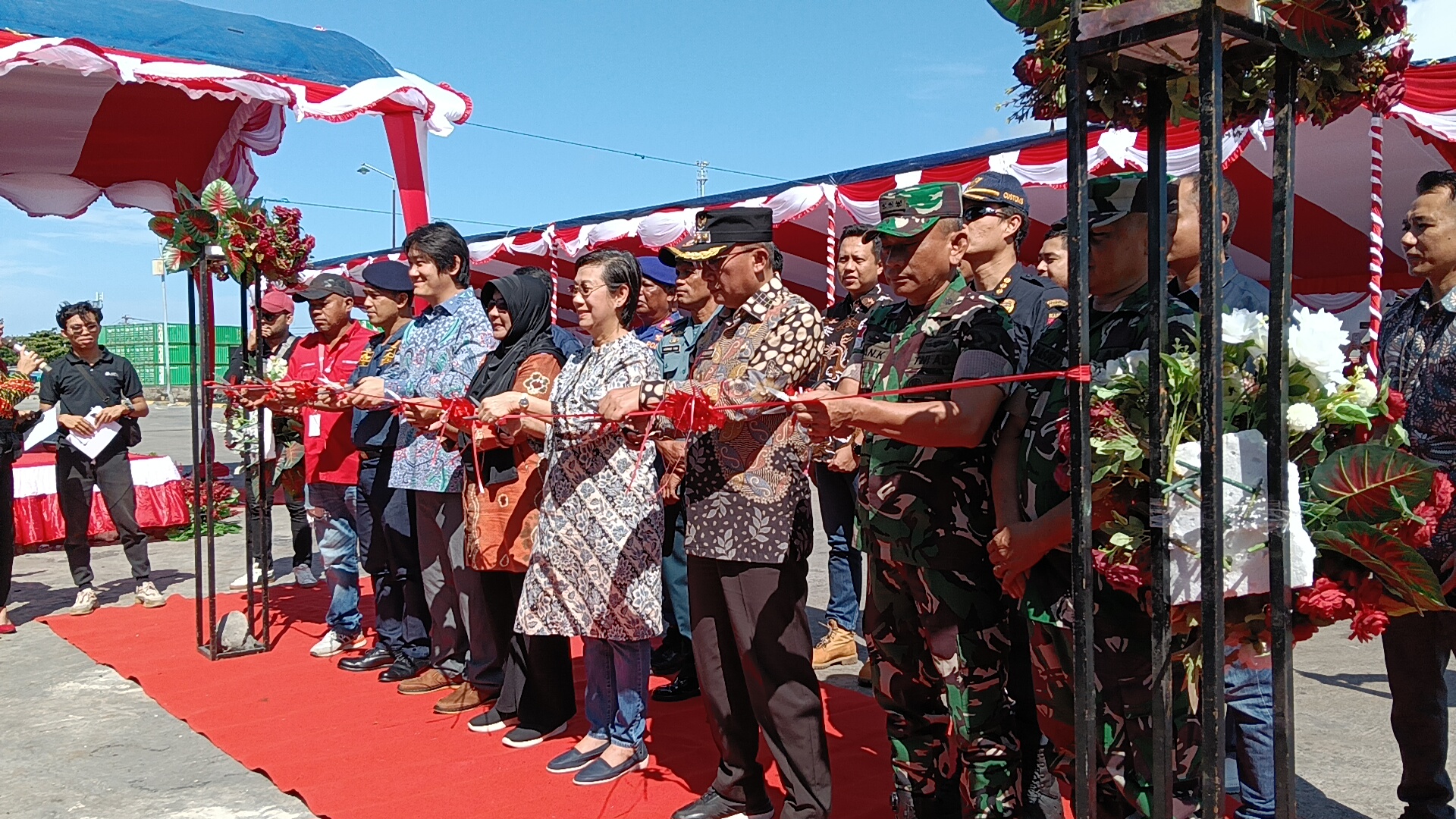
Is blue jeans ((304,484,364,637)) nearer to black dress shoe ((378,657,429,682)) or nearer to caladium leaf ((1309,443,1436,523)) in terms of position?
black dress shoe ((378,657,429,682))

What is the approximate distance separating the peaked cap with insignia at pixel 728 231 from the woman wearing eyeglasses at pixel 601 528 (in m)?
0.59

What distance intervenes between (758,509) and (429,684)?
2.64m

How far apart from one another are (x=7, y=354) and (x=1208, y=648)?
824cm

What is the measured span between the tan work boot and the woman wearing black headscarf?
4.33 ft

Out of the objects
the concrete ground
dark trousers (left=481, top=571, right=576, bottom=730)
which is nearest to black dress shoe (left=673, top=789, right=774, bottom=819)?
dark trousers (left=481, top=571, right=576, bottom=730)

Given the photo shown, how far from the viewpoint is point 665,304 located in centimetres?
564

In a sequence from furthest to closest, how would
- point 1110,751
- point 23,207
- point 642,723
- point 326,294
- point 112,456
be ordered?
point 23,207, point 112,456, point 326,294, point 642,723, point 1110,751

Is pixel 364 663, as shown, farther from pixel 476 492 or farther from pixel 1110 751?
pixel 1110 751

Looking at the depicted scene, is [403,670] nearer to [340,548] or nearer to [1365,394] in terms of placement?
[340,548]

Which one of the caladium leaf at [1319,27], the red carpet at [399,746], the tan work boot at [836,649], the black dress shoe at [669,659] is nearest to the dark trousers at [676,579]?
the black dress shoe at [669,659]

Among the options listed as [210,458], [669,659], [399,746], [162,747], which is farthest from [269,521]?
[669,659]

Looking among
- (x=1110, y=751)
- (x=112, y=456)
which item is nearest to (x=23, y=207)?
(x=112, y=456)

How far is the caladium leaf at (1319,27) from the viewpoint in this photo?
71.3 inches

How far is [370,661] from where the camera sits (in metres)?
5.37
